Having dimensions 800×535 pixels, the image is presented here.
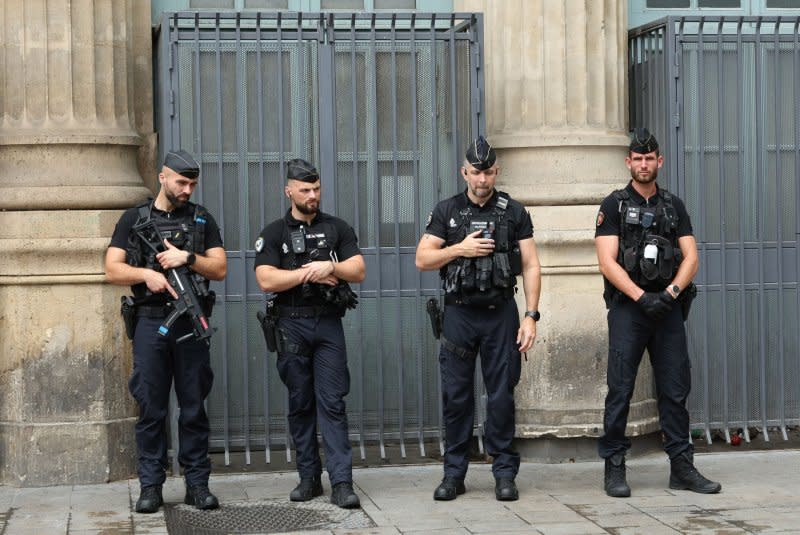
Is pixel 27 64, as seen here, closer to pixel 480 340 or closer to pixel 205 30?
pixel 205 30

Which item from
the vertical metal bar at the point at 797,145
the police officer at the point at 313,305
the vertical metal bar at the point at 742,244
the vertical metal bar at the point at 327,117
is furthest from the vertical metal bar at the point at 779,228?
the police officer at the point at 313,305

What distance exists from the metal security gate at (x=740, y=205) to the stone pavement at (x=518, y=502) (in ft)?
1.82

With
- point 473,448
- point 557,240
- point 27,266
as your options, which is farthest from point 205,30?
point 473,448

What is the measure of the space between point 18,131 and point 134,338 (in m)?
1.74

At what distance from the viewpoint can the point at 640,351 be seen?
796 cm

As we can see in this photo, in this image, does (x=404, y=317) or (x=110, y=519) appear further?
(x=404, y=317)

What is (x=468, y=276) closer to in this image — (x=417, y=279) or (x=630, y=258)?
(x=630, y=258)

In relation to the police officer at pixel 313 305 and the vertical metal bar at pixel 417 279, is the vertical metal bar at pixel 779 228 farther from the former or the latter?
the police officer at pixel 313 305

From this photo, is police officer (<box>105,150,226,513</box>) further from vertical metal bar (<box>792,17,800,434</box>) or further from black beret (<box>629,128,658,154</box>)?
vertical metal bar (<box>792,17,800,434</box>)

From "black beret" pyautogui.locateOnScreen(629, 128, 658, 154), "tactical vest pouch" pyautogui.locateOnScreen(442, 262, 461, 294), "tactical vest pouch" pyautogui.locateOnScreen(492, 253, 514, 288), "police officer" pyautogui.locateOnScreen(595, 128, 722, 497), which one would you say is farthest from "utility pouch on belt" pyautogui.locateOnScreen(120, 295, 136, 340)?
"black beret" pyautogui.locateOnScreen(629, 128, 658, 154)

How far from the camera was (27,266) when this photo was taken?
848 cm

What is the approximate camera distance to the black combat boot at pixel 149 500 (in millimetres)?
7625

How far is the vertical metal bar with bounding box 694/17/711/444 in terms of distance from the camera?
30.6ft

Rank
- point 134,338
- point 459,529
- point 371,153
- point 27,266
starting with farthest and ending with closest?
point 371,153 → point 27,266 → point 134,338 → point 459,529
